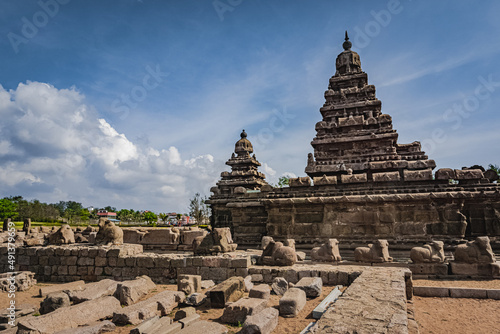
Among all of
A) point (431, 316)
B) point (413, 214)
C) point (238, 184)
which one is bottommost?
point (431, 316)

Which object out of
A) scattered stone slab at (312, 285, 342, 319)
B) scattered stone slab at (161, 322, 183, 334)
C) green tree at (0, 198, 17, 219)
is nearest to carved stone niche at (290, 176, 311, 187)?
scattered stone slab at (312, 285, 342, 319)

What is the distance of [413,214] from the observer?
10.3 m

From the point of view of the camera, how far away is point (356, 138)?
48.8 feet

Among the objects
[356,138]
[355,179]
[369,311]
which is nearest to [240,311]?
[369,311]

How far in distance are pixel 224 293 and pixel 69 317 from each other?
8.41 ft

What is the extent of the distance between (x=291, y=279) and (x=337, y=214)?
462 cm

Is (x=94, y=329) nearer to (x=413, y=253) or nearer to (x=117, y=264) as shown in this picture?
(x=117, y=264)

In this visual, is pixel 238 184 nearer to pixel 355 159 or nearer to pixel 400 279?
pixel 355 159

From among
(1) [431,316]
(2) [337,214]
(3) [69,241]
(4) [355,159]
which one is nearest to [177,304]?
(1) [431,316]

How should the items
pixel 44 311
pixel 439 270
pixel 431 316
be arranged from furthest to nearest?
pixel 439 270
pixel 44 311
pixel 431 316

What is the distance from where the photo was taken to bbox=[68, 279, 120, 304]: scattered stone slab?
6297mm

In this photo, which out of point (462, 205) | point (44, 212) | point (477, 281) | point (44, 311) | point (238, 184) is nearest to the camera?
point (44, 311)

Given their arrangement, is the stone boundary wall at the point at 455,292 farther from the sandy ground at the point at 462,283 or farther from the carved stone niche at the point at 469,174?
the carved stone niche at the point at 469,174

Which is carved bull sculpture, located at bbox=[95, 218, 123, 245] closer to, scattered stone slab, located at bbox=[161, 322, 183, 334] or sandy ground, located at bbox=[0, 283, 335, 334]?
sandy ground, located at bbox=[0, 283, 335, 334]
